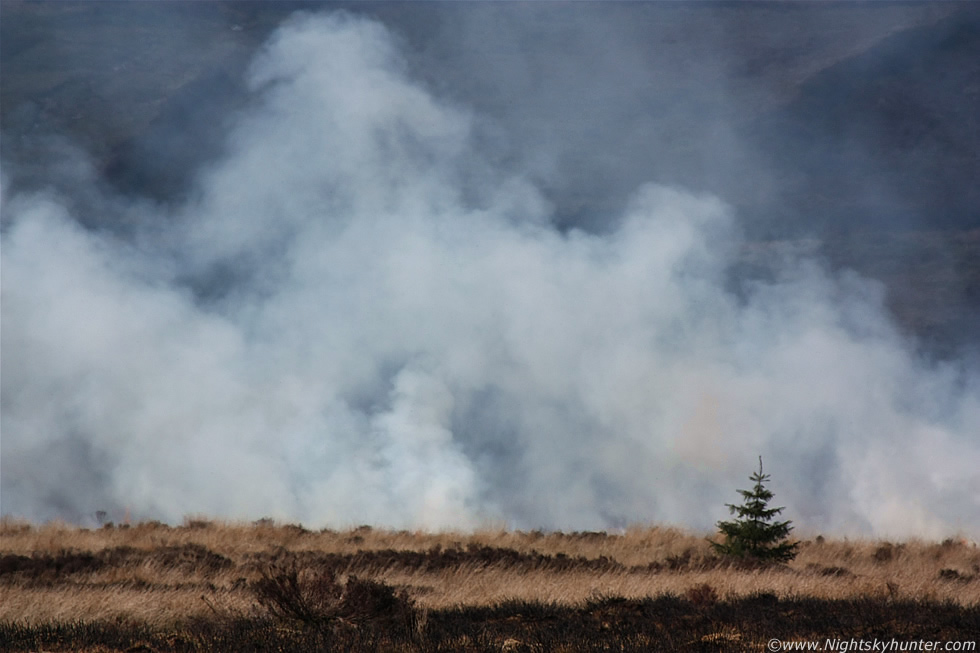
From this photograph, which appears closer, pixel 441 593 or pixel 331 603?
pixel 331 603

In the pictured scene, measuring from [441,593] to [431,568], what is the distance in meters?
3.13

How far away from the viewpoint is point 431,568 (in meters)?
17.2

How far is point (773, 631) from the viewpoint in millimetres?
9727

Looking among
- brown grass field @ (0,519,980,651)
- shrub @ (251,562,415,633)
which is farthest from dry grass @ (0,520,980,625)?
shrub @ (251,562,415,633)

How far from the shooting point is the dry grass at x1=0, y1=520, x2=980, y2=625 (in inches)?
495

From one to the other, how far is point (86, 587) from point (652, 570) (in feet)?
32.4

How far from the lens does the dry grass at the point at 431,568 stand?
12.6 m

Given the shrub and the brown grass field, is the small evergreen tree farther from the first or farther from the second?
the shrub

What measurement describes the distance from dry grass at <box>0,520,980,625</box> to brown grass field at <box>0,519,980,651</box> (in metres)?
0.06

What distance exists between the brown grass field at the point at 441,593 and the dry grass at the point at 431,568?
58 mm

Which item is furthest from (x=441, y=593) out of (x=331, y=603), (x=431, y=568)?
(x=331, y=603)

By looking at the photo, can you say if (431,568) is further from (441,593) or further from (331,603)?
(331,603)

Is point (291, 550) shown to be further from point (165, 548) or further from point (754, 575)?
point (754, 575)

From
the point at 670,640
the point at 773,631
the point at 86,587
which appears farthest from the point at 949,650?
the point at 86,587
